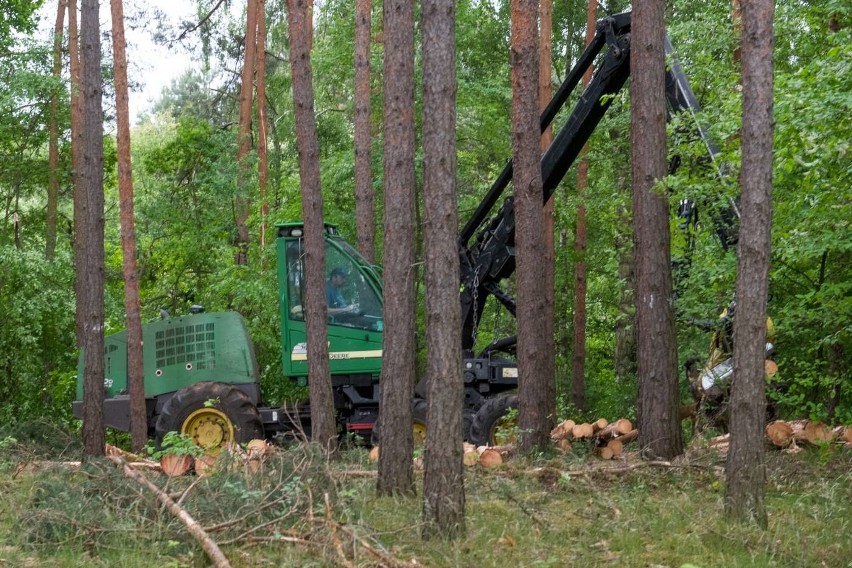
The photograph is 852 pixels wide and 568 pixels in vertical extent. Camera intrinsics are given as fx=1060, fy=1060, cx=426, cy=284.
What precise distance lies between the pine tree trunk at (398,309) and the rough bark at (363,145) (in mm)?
7371

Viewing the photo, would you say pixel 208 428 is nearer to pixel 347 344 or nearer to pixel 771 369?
pixel 347 344

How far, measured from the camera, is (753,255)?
8.09 meters

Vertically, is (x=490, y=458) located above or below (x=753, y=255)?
below

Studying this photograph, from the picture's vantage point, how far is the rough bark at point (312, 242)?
1248 centimetres

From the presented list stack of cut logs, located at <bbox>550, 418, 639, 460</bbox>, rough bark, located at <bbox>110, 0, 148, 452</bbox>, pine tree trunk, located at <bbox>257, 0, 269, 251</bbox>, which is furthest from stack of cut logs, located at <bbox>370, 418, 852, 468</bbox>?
pine tree trunk, located at <bbox>257, 0, 269, 251</bbox>

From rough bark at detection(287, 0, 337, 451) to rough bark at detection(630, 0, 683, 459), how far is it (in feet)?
12.0

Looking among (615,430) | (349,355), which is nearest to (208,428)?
(349,355)

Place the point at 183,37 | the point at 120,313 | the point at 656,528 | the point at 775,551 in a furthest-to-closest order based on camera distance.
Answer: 1. the point at 183,37
2. the point at 120,313
3. the point at 656,528
4. the point at 775,551

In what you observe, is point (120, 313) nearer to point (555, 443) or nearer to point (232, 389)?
point (232, 389)

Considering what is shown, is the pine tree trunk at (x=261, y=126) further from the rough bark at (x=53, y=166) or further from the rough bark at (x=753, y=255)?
the rough bark at (x=753, y=255)

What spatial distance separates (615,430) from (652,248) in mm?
3068

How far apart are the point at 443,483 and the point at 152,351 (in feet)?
29.0

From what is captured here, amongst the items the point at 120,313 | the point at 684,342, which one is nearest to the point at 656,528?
the point at 684,342

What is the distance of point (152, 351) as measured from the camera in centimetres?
1570
